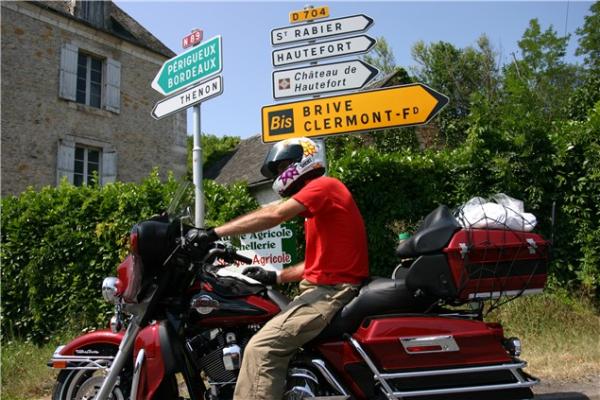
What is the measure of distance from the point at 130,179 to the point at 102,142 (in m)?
1.55

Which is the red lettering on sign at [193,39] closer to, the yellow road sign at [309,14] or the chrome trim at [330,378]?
the yellow road sign at [309,14]

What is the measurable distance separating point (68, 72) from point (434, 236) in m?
15.2

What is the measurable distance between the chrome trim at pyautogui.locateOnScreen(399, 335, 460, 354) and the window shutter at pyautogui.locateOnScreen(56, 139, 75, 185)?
14192 millimetres

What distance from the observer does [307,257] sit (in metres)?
3.14

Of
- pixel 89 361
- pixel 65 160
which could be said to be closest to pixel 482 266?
pixel 89 361

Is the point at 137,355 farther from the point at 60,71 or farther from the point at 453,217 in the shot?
the point at 60,71

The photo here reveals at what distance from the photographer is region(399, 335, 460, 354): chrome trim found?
2.74 meters

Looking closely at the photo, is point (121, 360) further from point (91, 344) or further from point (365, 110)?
point (365, 110)

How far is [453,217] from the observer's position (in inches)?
113

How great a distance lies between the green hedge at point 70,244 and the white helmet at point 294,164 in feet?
12.3

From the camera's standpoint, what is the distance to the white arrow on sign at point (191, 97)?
5387mm

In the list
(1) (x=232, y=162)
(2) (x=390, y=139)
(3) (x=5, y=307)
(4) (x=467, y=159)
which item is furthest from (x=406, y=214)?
(1) (x=232, y=162)

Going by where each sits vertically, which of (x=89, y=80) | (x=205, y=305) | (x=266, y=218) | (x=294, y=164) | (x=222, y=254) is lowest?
(x=205, y=305)

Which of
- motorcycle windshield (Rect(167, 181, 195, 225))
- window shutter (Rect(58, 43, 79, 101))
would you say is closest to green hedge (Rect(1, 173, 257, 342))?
motorcycle windshield (Rect(167, 181, 195, 225))
